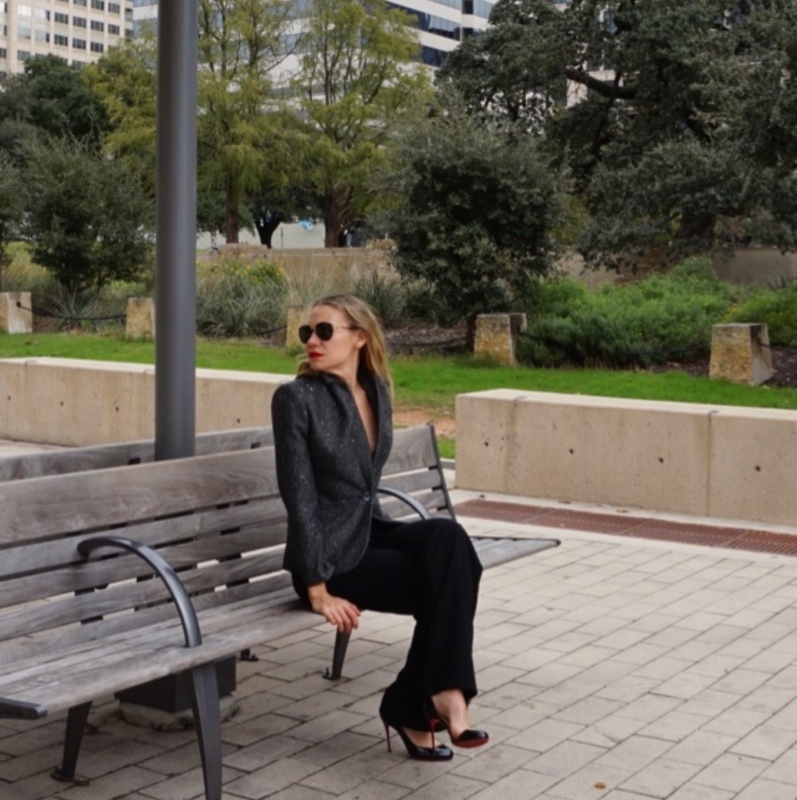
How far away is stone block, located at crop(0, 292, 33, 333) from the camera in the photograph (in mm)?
23906

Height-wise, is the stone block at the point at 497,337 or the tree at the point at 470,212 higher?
the tree at the point at 470,212

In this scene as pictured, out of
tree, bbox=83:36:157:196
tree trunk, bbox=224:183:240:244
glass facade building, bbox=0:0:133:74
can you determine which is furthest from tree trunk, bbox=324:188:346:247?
glass facade building, bbox=0:0:133:74

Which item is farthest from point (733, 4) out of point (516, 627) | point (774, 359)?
point (516, 627)

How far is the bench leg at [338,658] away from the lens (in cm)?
560

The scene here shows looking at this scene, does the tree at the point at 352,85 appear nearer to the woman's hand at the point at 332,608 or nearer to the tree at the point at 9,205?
the tree at the point at 9,205

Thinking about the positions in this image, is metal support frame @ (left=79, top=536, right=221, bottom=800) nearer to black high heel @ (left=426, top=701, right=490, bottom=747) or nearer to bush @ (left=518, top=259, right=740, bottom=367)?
black high heel @ (left=426, top=701, right=490, bottom=747)

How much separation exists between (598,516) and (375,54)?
42.1m

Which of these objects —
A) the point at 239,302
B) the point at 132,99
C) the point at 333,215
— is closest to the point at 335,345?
the point at 239,302

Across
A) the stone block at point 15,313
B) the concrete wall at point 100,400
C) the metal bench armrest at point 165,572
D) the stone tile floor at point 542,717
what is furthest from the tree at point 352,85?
the metal bench armrest at point 165,572

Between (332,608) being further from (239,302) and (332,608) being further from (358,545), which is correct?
(239,302)

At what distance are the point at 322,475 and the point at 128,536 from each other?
659mm

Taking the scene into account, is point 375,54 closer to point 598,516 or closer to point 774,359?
point 774,359

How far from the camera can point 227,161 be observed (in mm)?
45781

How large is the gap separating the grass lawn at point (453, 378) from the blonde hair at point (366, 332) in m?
6.88
